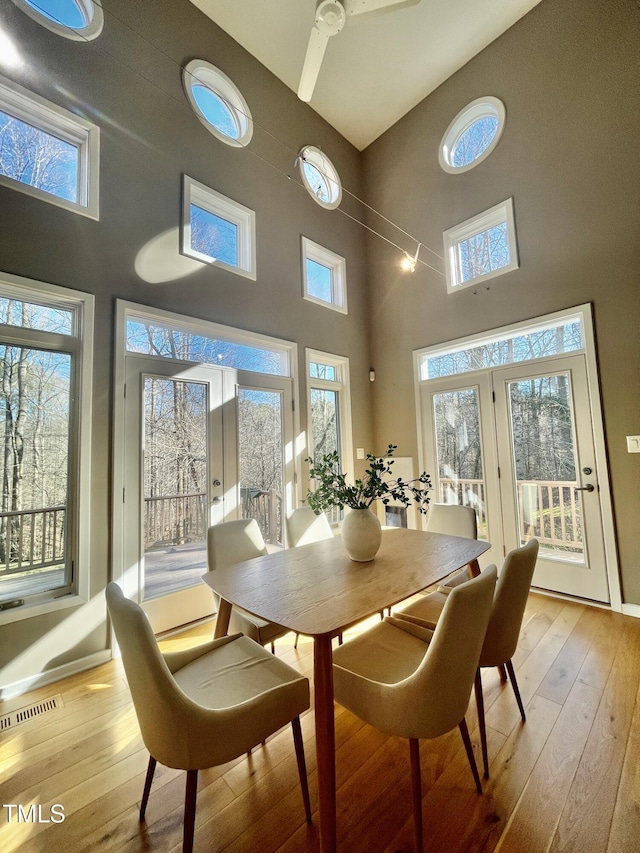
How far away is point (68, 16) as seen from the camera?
2502mm

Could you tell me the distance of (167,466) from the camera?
276 centimetres

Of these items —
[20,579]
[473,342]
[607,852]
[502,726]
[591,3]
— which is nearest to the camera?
[607,852]

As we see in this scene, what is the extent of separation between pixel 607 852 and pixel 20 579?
299 cm

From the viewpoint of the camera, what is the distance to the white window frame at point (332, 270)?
4.00m

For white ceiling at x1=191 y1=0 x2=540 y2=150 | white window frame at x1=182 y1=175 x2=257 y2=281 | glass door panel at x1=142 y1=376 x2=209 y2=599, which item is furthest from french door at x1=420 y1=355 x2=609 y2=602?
white ceiling at x1=191 y1=0 x2=540 y2=150

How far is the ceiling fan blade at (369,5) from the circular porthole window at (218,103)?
1.47 meters

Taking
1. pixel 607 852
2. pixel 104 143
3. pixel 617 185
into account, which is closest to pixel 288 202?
pixel 104 143

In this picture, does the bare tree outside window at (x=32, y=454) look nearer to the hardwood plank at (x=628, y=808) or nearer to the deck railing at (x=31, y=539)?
the deck railing at (x=31, y=539)

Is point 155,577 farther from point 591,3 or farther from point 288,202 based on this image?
point 591,3

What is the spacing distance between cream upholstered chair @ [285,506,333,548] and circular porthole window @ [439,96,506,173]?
13.0ft

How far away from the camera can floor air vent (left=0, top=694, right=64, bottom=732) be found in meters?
1.80

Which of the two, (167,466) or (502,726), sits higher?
(167,466)

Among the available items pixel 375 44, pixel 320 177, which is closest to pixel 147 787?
pixel 320 177

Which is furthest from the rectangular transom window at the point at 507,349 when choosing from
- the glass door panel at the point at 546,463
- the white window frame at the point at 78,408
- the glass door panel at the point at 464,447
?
the white window frame at the point at 78,408
